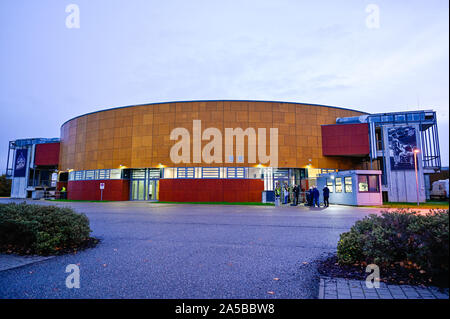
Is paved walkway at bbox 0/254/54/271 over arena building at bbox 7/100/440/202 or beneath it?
beneath

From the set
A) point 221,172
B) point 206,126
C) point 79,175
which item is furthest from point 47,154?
point 221,172

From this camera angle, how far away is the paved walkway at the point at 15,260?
470 centimetres

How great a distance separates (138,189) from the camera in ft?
123

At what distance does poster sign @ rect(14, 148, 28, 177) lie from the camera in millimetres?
47969

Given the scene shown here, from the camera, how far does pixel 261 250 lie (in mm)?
5996

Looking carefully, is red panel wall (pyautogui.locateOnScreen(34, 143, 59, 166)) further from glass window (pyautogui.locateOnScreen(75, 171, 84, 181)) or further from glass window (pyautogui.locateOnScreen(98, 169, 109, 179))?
glass window (pyautogui.locateOnScreen(98, 169, 109, 179))

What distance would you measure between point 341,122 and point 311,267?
34.8 meters

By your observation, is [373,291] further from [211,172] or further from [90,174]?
[90,174]

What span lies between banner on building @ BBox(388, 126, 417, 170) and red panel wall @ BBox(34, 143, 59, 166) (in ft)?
166

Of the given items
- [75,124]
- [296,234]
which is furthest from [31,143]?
[296,234]

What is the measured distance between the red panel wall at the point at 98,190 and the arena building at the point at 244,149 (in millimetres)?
137

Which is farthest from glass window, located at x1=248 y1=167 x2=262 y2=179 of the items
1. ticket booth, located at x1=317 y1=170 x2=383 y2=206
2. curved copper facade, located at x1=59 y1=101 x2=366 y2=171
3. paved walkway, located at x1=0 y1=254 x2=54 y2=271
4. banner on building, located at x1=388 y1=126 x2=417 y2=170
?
paved walkway, located at x1=0 y1=254 x2=54 y2=271

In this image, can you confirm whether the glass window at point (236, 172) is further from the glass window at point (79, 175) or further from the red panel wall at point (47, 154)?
the red panel wall at point (47, 154)

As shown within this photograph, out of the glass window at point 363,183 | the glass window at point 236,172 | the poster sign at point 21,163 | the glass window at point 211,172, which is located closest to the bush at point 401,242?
the glass window at point 363,183
